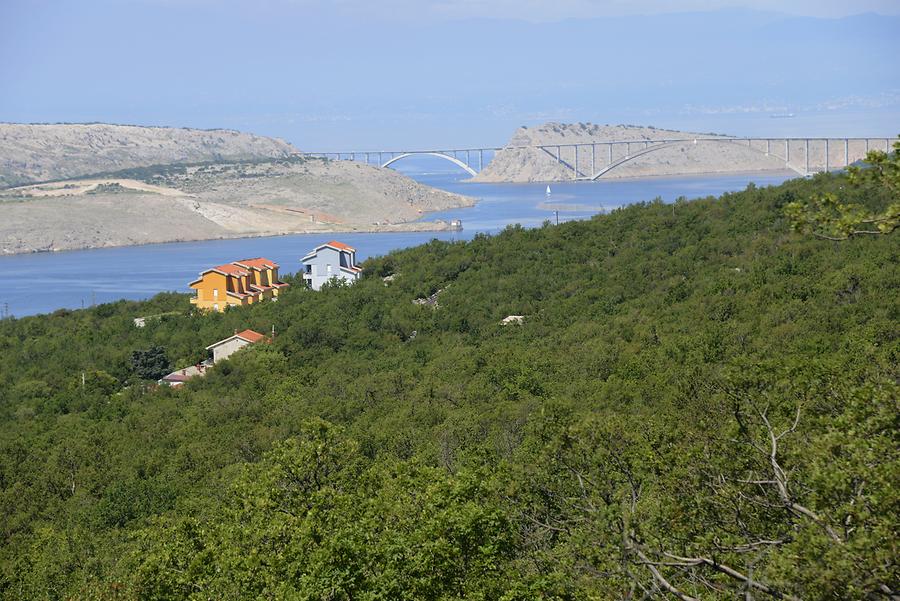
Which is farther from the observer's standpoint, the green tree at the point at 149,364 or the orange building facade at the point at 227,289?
the orange building facade at the point at 227,289

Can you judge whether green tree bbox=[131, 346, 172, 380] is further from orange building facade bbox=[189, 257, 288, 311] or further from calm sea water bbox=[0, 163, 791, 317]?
calm sea water bbox=[0, 163, 791, 317]

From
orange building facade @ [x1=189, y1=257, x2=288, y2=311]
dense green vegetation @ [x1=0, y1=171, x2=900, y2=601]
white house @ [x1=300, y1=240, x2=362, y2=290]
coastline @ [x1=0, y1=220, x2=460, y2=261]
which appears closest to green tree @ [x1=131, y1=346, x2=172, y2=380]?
dense green vegetation @ [x1=0, y1=171, x2=900, y2=601]

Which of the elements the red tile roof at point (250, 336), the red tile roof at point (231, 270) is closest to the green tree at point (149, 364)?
the red tile roof at point (250, 336)

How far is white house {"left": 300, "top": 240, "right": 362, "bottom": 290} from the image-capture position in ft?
111

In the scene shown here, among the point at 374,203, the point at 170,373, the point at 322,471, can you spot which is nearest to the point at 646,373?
the point at 322,471

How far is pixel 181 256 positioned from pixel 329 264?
135 feet

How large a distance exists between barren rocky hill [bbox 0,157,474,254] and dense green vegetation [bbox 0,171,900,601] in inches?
2097

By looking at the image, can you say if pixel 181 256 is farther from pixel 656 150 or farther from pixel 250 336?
pixel 656 150

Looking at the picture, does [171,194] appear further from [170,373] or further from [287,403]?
[287,403]

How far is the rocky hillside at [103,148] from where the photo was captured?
128 meters

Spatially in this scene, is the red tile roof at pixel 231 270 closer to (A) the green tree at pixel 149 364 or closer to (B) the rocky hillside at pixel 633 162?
(A) the green tree at pixel 149 364

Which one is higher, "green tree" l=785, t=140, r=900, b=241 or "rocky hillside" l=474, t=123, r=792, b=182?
"green tree" l=785, t=140, r=900, b=241

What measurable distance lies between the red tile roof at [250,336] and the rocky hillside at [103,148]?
9345cm

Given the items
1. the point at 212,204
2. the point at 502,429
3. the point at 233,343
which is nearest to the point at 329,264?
the point at 233,343
